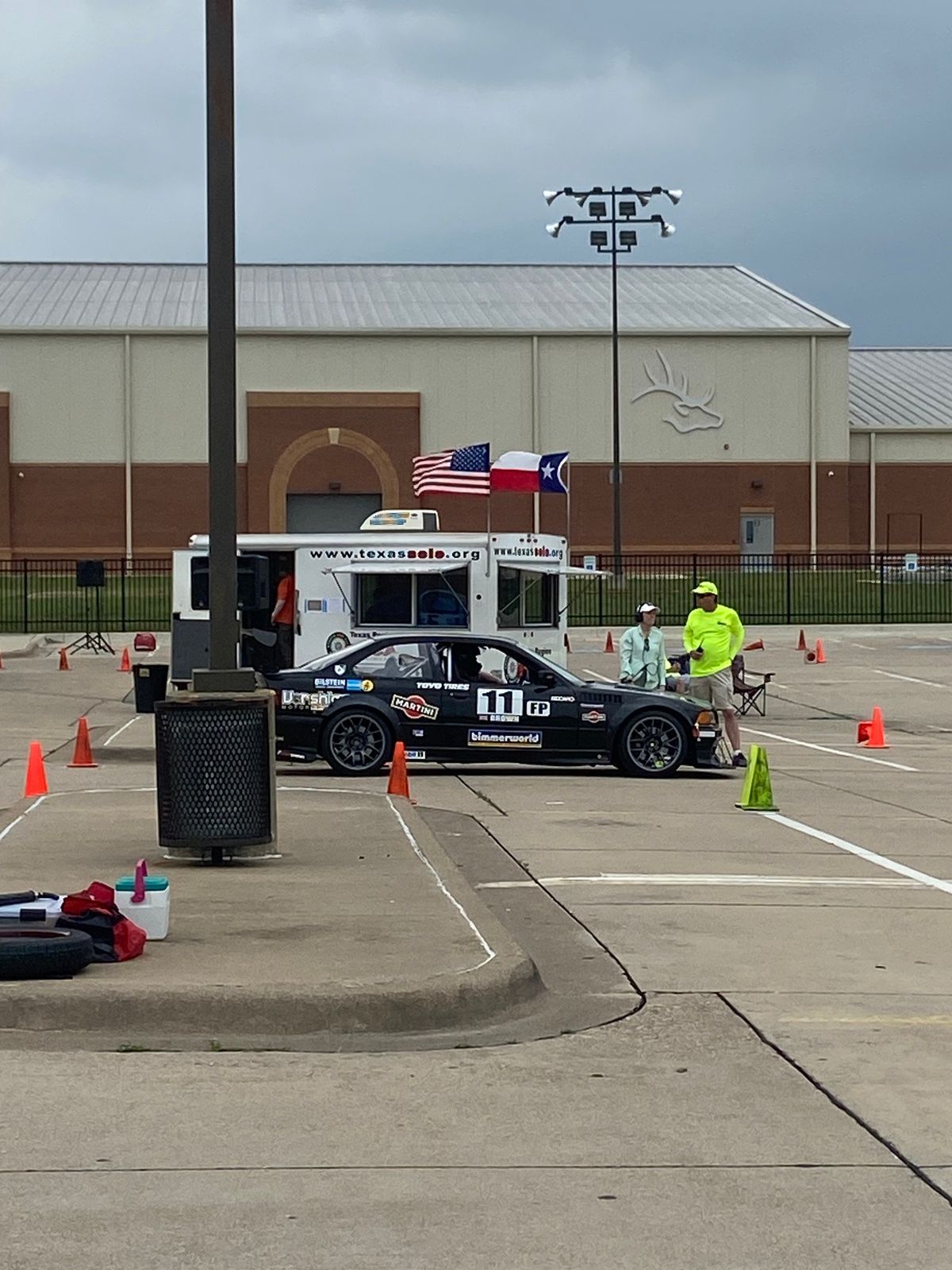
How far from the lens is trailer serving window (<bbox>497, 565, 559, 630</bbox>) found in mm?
25953

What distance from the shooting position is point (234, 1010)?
7367mm

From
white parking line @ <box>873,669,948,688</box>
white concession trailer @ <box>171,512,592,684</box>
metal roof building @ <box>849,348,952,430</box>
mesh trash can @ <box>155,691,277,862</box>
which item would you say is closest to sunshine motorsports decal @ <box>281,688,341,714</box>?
white concession trailer @ <box>171,512,592,684</box>

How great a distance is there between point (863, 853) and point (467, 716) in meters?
6.27

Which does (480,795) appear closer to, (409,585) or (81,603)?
(409,585)

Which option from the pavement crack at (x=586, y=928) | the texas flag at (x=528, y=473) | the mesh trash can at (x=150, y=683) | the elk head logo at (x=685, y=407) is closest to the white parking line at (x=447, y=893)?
the pavement crack at (x=586, y=928)

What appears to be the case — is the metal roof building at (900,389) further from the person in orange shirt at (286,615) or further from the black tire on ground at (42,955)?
the black tire on ground at (42,955)

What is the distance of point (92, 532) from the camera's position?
2603 inches

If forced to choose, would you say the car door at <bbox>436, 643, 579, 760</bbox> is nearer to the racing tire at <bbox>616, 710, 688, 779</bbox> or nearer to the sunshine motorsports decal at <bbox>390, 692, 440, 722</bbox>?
the sunshine motorsports decal at <bbox>390, 692, 440, 722</bbox>

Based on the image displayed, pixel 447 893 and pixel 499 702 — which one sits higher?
pixel 499 702

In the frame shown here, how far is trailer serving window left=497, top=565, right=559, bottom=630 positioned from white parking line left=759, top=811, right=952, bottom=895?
35.6 feet

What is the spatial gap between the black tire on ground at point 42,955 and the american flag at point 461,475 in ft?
72.9

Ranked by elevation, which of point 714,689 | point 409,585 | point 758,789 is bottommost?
point 758,789

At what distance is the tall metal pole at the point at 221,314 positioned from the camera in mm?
11391

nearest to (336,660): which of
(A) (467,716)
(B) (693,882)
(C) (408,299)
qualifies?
(A) (467,716)
